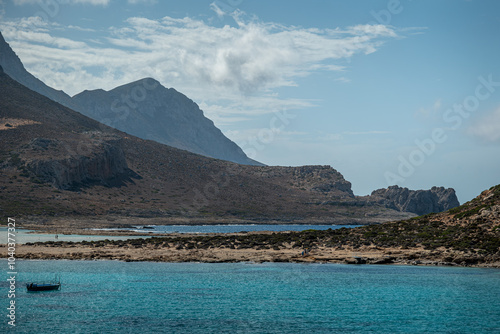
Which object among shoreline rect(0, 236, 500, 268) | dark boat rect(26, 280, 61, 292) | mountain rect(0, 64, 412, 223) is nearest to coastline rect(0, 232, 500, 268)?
shoreline rect(0, 236, 500, 268)

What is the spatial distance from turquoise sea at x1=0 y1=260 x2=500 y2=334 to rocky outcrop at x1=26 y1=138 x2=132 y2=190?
10359 cm

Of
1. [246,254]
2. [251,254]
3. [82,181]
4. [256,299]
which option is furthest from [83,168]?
[256,299]

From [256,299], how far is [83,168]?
141527mm

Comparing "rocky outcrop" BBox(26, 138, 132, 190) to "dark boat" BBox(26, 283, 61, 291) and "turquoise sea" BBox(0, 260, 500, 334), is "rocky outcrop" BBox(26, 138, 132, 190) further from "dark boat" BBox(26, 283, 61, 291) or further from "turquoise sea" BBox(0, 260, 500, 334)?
"dark boat" BBox(26, 283, 61, 291)

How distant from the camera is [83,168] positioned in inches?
6570

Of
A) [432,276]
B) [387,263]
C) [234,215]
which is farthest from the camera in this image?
[234,215]

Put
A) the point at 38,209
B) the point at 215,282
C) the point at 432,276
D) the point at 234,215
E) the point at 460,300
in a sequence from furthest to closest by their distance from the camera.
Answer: the point at 234,215, the point at 38,209, the point at 432,276, the point at 215,282, the point at 460,300

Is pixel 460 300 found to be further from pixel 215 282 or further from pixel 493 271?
pixel 215 282

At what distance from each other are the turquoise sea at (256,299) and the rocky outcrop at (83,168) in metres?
104

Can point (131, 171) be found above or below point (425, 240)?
above

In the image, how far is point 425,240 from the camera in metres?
64.7

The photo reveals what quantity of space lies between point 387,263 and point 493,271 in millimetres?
Result: 11422

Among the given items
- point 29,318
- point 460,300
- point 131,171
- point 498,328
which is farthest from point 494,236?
point 131,171

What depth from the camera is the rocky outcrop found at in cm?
15050
